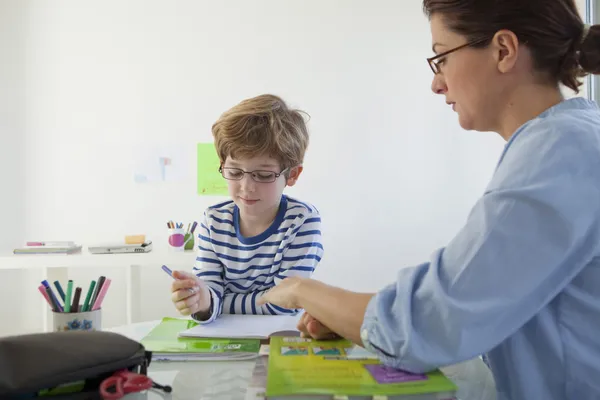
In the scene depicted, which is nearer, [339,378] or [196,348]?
[339,378]

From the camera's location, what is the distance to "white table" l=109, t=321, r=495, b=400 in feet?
2.16

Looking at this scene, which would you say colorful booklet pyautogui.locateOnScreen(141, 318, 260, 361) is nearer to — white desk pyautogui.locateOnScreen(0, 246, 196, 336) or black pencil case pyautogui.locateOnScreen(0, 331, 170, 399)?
black pencil case pyautogui.locateOnScreen(0, 331, 170, 399)

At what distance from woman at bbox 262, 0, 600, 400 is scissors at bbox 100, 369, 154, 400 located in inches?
10.4

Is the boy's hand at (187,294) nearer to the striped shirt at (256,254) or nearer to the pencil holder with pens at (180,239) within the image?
the striped shirt at (256,254)

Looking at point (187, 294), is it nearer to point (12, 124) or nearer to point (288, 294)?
point (288, 294)

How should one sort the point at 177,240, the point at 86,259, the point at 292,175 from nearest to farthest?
the point at 292,175
the point at 86,259
the point at 177,240

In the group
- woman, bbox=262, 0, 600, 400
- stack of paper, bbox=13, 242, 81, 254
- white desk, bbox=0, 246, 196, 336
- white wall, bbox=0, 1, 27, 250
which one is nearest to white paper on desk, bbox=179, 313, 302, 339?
woman, bbox=262, 0, 600, 400

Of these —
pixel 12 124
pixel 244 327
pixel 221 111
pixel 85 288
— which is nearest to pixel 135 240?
pixel 85 288

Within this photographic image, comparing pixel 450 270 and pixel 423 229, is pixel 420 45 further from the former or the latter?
pixel 450 270

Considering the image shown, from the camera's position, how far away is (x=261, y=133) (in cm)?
126

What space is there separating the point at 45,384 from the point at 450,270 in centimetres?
46

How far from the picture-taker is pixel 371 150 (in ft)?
9.13

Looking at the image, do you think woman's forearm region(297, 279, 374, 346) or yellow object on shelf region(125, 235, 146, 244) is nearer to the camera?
woman's forearm region(297, 279, 374, 346)

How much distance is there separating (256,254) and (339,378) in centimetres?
67
